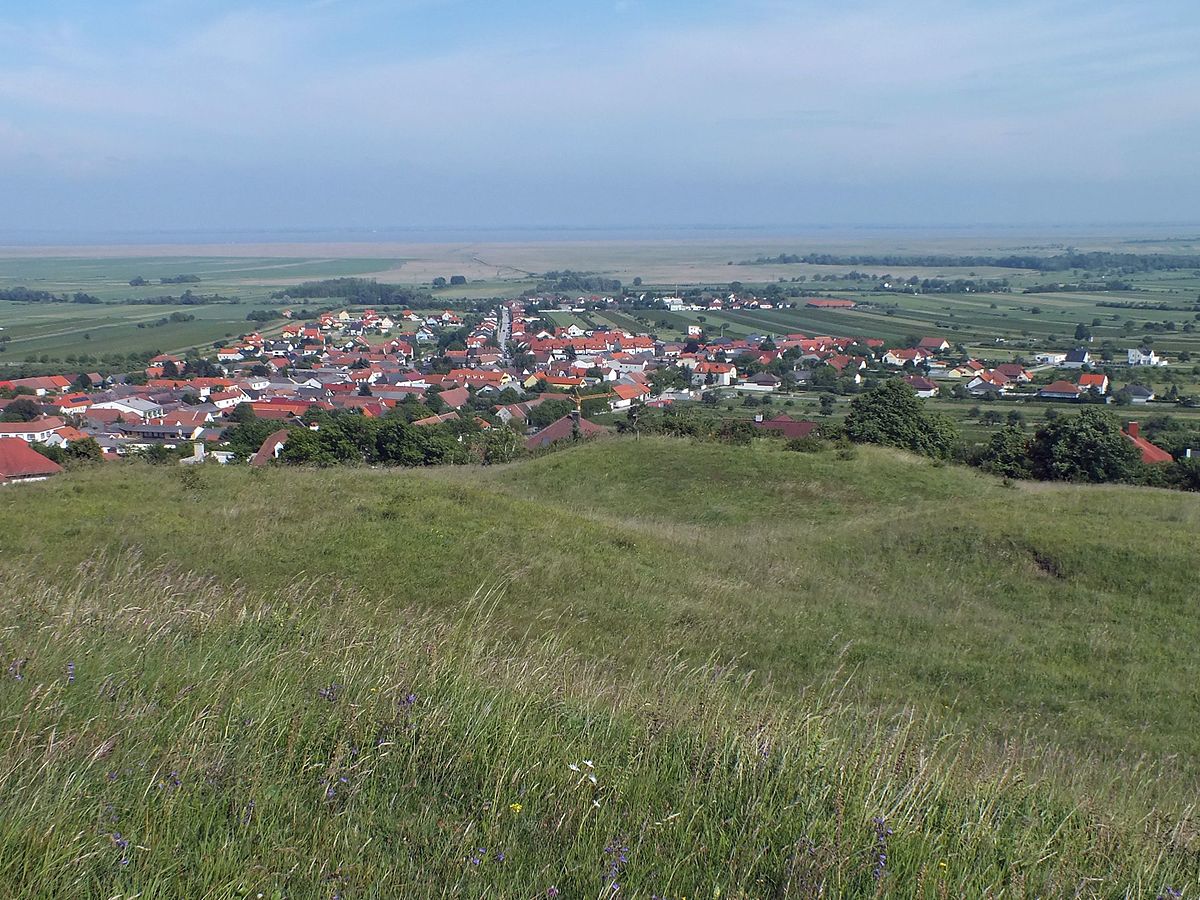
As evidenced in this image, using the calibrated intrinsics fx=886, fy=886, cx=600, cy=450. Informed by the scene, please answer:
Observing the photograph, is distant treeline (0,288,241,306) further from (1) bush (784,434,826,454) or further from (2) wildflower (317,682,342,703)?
(2) wildflower (317,682,342,703)

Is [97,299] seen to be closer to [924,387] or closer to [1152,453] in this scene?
[924,387]

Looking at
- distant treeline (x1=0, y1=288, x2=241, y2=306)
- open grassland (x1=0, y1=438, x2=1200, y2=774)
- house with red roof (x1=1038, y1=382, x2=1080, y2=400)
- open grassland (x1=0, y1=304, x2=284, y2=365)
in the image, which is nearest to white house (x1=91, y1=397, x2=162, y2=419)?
open grassland (x1=0, y1=304, x2=284, y2=365)

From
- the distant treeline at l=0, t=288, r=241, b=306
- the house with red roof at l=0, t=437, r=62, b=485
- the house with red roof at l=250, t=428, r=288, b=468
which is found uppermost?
the distant treeline at l=0, t=288, r=241, b=306

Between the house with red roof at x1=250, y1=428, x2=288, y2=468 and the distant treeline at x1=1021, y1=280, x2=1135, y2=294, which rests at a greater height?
the distant treeline at x1=1021, y1=280, x2=1135, y2=294

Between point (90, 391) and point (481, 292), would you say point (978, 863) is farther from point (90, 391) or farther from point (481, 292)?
point (481, 292)

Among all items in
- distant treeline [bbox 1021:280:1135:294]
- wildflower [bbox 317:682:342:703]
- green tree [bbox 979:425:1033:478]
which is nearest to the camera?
wildflower [bbox 317:682:342:703]

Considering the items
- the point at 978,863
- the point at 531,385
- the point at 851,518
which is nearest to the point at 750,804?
the point at 978,863
